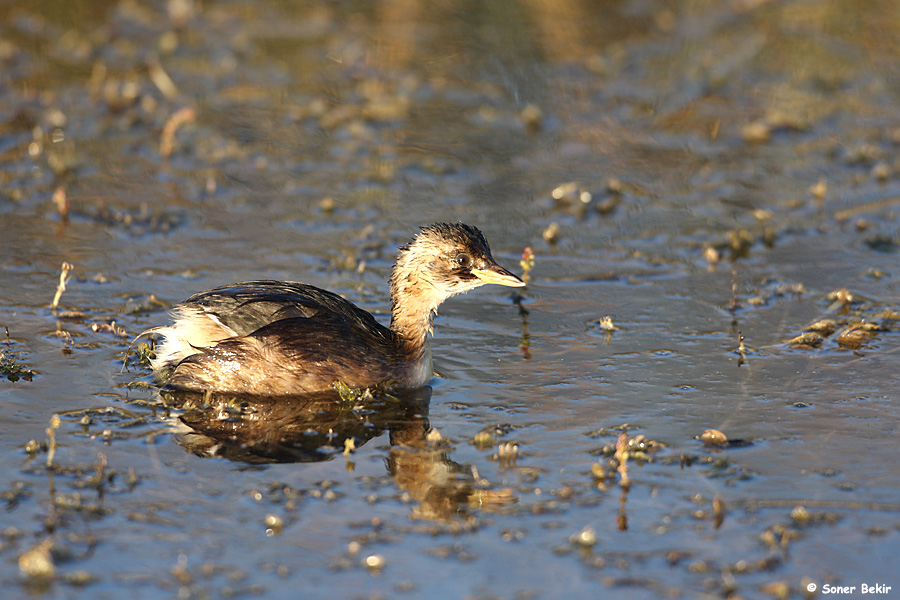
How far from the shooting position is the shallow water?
5.23 m

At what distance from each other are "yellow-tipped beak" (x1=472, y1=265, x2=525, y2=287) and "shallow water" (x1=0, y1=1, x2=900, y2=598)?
54 centimetres

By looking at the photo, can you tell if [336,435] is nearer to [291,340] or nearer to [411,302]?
[291,340]

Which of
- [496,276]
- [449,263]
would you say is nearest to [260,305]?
[449,263]

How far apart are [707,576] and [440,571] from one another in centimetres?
117

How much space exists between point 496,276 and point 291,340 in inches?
56.2

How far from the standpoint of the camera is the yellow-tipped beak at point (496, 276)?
7441 mm

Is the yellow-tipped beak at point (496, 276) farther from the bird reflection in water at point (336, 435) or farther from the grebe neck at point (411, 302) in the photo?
the bird reflection in water at point (336, 435)

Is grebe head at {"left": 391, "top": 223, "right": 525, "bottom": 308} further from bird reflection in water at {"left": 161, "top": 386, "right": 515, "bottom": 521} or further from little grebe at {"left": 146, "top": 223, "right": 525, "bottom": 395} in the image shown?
bird reflection in water at {"left": 161, "top": 386, "right": 515, "bottom": 521}

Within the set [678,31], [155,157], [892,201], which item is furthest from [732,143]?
[155,157]

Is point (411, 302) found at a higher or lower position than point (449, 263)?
lower

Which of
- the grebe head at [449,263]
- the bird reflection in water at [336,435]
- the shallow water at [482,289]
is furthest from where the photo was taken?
the grebe head at [449,263]

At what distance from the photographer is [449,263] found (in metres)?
7.44

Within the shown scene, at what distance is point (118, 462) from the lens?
590 centimetres

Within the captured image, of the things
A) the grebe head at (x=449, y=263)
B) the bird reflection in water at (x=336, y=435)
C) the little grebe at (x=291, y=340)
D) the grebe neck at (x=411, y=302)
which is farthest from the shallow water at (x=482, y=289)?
the grebe head at (x=449, y=263)
